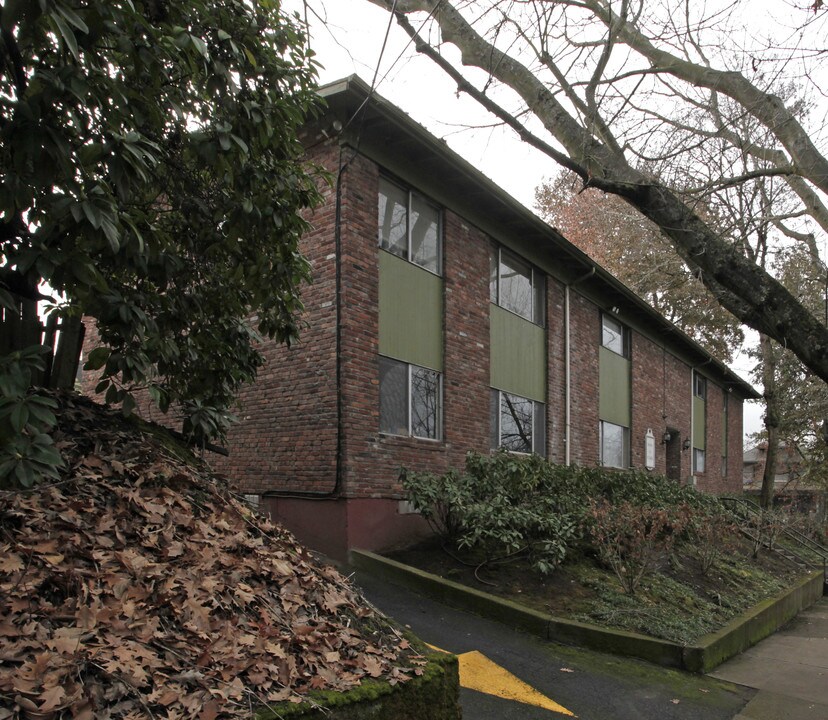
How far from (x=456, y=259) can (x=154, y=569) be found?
29.7 ft

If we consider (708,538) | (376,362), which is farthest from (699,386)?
(376,362)

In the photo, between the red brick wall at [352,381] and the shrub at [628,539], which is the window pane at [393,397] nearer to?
the red brick wall at [352,381]

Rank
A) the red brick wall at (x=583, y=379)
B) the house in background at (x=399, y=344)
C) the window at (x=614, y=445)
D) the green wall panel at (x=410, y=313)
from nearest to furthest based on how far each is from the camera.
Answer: the house in background at (x=399, y=344) < the green wall panel at (x=410, y=313) < the red brick wall at (x=583, y=379) < the window at (x=614, y=445)

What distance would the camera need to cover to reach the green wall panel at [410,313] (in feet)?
35.2

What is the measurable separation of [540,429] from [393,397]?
16.5ft

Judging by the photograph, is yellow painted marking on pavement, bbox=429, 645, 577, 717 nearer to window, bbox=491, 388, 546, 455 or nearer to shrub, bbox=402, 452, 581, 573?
shrub, bbox=402, 452, 581, 573

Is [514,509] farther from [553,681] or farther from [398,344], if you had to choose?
[398,344]

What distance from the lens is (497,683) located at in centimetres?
617

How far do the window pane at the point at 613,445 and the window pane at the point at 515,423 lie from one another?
13.0 ft

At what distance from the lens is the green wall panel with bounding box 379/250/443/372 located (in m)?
10.7

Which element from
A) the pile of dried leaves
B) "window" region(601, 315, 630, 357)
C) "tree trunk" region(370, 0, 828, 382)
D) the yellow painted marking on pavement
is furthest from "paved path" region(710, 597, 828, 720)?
"window" region(601, 315, 630, 357)

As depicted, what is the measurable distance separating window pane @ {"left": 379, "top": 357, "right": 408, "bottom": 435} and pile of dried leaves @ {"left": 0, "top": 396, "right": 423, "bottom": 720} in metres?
5.34

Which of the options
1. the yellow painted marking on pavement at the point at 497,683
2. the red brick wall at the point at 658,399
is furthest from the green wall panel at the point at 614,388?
the yellow painted marking on pavement at the point at 497,683

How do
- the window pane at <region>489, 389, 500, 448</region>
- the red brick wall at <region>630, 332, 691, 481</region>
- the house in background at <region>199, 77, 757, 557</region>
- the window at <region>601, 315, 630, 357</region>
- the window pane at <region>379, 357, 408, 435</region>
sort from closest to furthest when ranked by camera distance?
1. the house in background at <region>199, 77, 757, 557</region>
2. the window pane at <region>379, 357, 408, 435</region>
3. the window pane at <region>489, 389, 500, 448</region>
4. the window at <region>601, 315, 630, 357</region>
5. the red brick wall at <region>630, 332, 691, 481</region>
